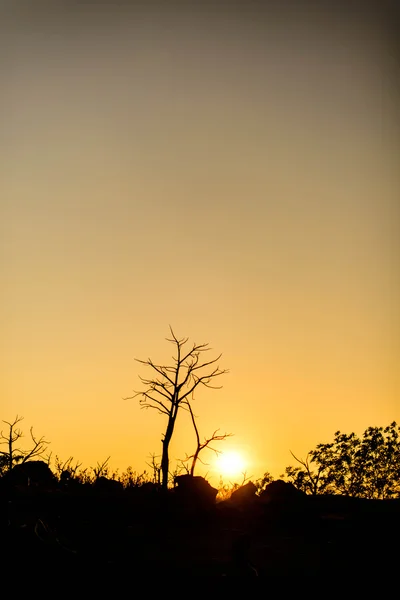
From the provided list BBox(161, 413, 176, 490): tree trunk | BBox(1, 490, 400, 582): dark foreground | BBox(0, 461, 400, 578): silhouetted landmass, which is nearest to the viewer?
BBox(1, 490, 400, 582): dark foreground

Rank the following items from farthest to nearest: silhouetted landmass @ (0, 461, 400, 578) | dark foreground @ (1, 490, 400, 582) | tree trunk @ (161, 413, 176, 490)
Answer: tree trunk @ (161, 413, 176, 490), silhouetted landmass @ (0, 461, 400, 578), dark foreground @ (1, 490, 400, 582)

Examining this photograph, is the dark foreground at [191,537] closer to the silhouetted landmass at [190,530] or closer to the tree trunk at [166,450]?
the silhouetted landmass at [190,530]

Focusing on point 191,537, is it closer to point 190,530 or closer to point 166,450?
point 190,530

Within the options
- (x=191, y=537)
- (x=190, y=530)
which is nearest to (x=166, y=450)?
(x=190, y=530)

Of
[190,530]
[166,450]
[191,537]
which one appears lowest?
[191,537]

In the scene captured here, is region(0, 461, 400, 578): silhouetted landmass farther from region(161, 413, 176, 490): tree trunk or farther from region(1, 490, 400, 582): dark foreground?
region(161, 413, 176, 490): tree trunk

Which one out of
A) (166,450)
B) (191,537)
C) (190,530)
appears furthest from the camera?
(166,450)

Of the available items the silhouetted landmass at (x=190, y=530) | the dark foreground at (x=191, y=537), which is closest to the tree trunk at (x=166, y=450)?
the silhouetted landmass at (x=190, y=530)

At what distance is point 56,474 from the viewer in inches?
1055

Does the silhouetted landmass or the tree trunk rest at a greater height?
the tree trunk

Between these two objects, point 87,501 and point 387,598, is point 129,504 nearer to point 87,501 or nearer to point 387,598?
point 87,501

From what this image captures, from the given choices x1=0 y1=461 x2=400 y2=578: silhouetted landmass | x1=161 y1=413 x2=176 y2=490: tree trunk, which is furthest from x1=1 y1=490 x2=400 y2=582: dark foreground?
x1=161 y1=413 x2=176 y2=490: tree trunk

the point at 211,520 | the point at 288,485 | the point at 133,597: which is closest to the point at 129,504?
the point at 211,520

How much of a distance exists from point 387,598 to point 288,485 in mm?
10263
